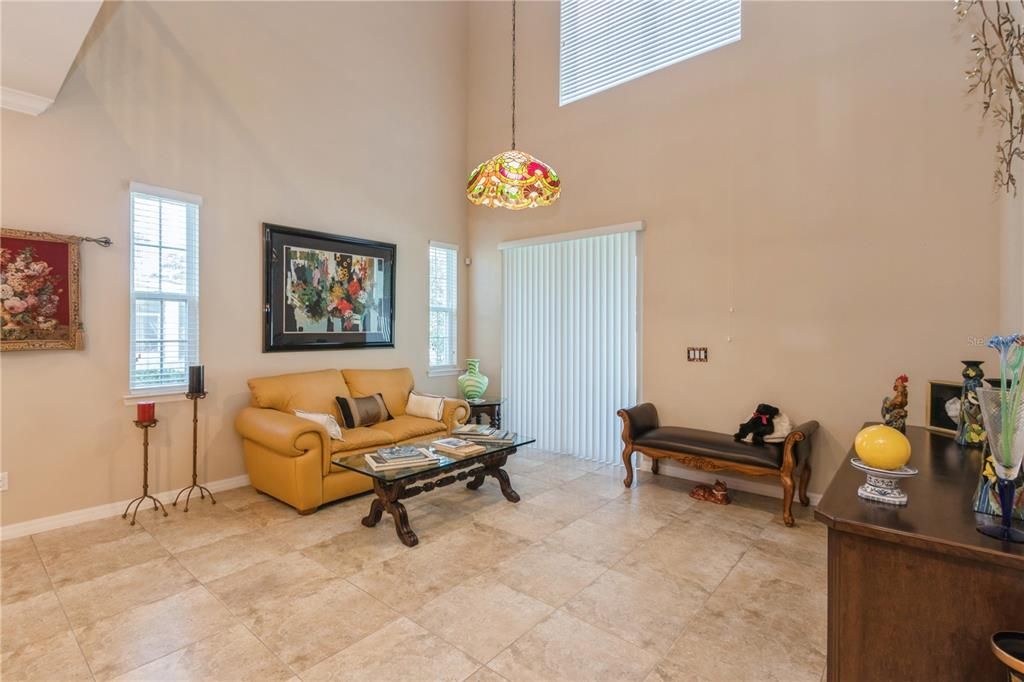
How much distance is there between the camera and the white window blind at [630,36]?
4.33 meters

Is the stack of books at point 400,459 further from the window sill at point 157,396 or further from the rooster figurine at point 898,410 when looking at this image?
the rooster figurine at point 898,410

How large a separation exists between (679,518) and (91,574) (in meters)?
3.72

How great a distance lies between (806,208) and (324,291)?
4393mm

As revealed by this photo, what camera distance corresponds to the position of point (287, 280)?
4414 millimetres

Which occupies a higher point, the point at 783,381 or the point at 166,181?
the point at 166,181

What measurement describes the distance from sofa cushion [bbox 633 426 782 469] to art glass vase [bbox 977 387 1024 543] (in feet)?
8.07

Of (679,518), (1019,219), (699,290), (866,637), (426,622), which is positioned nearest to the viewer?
(866,637)

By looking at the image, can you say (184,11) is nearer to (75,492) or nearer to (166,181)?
(166,181)

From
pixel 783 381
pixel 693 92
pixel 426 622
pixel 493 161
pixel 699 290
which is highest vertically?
pixel 693 92

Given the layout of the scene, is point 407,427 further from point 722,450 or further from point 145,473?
point 722,450

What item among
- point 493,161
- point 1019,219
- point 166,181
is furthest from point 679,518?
point 166,181

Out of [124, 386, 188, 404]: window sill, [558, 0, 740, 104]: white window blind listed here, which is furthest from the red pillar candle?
[558, 0, 740, 104]: white window blind

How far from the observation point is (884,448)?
1444 mm

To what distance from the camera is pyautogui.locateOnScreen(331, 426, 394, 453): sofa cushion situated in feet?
12.2
